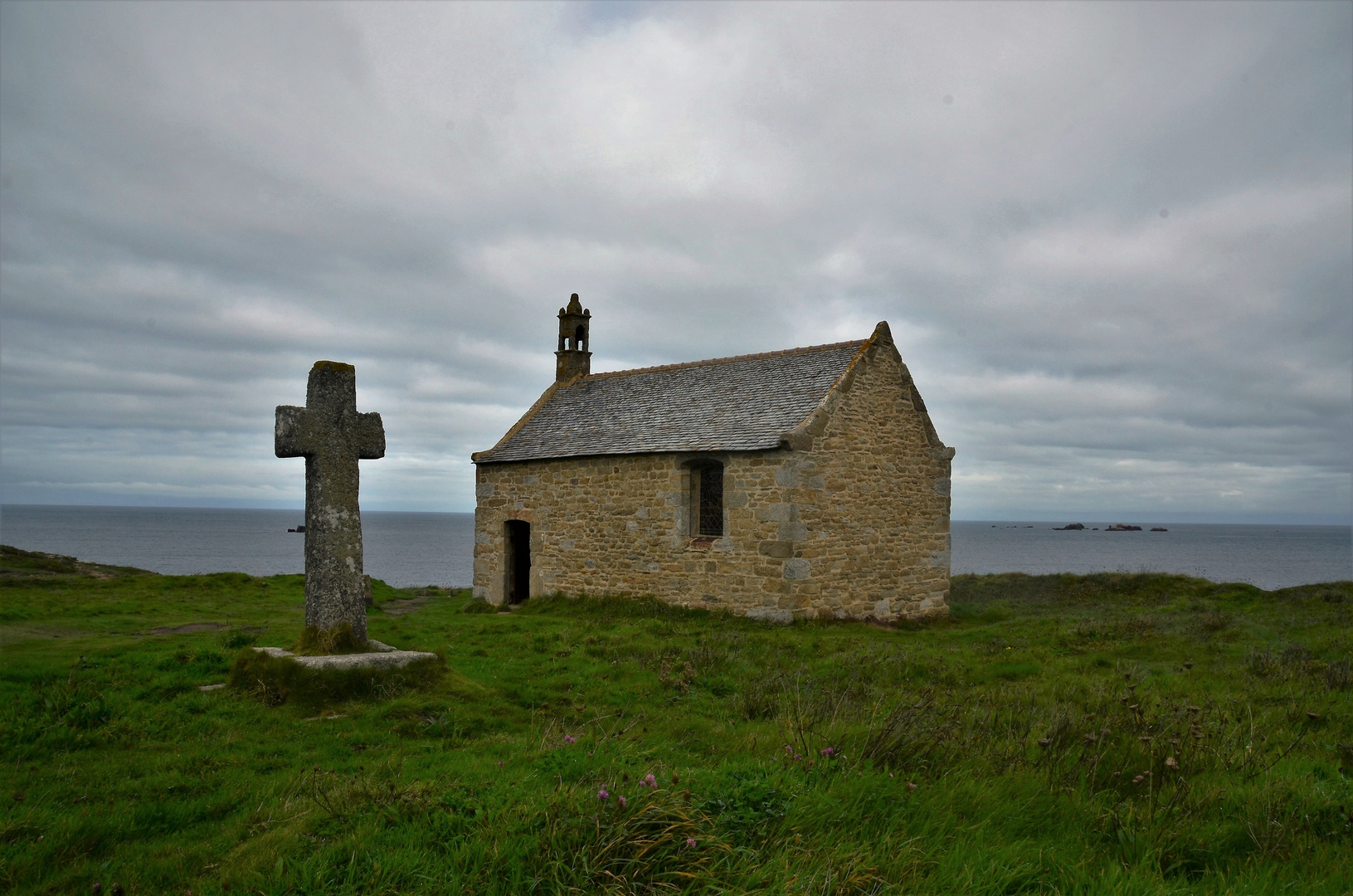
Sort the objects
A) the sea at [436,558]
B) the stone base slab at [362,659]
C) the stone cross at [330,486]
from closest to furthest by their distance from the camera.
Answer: the stone base slab at [362,659]
the stone cross at [330,486]
the sea at [436,558]

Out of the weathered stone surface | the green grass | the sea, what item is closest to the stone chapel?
the green grass

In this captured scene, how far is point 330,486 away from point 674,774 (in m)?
5.69

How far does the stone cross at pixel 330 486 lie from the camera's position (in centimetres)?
800

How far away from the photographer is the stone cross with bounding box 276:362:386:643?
8000 millimetres

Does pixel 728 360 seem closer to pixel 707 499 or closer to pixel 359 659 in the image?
pixel 707 499

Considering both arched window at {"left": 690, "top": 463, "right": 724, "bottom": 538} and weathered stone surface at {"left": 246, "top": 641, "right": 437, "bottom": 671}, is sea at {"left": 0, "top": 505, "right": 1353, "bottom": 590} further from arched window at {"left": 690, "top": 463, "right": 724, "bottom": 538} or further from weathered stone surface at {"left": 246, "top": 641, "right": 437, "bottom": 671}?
weathered stone surface at {"left": 246, "top": 641, "right": 437, "bottom": 671}

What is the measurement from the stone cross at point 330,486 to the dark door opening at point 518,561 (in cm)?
1092

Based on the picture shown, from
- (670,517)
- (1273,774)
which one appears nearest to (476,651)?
(670,517)

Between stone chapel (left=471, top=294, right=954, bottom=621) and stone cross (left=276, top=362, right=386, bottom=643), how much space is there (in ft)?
27.6

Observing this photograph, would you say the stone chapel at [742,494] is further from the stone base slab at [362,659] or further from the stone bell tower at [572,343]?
the stone base slab at [362,659]

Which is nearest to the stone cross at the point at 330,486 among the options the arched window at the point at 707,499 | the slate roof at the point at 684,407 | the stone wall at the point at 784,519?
the slate roof at the point at 684,407

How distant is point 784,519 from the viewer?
14984 mm

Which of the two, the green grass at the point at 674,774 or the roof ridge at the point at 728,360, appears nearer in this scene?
the green grass at the point at 674,774

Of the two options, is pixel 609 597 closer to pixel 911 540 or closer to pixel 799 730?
pixel 911 540
